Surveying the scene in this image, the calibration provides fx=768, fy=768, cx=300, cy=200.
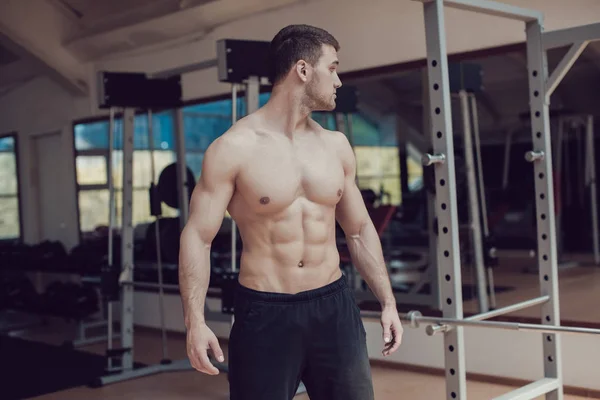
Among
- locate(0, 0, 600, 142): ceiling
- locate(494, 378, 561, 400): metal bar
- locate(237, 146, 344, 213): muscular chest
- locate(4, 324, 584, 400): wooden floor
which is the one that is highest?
locate(0, 0, 600, 142): ceiling

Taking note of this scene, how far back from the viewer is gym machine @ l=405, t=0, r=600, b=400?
2.33m

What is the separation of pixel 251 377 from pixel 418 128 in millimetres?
8132

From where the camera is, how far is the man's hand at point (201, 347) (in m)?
1.68

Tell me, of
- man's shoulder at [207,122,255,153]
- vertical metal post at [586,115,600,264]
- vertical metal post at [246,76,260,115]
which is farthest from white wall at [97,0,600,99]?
vertical metal post at [586,115,600,264]

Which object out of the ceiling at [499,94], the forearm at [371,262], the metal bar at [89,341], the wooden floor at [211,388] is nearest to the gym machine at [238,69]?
the wooden floor at [211,388]

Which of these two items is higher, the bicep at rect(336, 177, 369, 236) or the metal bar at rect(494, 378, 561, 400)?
the bicep at rect(336, 177, 369, 236)

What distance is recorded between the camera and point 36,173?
24.0 ft

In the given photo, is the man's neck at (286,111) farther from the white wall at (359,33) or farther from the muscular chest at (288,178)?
the white wall at (359,33)

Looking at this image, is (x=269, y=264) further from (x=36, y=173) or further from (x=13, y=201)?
(x=13, y=201)

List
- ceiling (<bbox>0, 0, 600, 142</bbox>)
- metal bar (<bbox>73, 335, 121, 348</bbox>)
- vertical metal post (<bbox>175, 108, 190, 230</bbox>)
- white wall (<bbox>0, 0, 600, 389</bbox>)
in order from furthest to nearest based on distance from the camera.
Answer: metal bar (<bbox>73, 335, 121, 348</bbox>), ceiling (<bbox>0, 0, 600, 142</bbox>), vertical metal post (<bbox>175, 108, 190, 230</bbox>), white wall (<bbox>0, 0, 600, 389</bbox>)

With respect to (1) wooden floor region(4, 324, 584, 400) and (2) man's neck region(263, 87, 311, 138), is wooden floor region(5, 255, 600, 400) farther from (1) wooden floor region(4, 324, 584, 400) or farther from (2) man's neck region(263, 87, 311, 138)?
(2) man's neck region(263, 87, 311, 138)

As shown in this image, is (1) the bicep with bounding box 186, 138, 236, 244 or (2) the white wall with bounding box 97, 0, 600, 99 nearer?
(1) the bicep with bounding box 186, 138, 236, 244

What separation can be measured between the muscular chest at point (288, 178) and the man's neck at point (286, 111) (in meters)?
0.06

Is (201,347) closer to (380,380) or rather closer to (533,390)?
(533,390)
